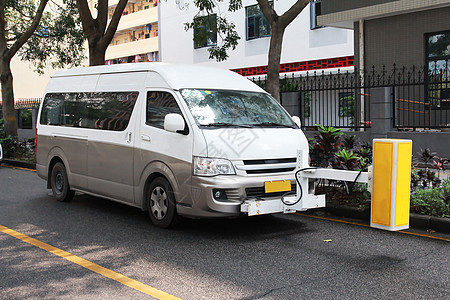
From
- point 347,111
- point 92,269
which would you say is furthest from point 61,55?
point 92,269

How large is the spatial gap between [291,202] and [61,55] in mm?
17185

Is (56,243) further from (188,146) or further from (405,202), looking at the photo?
(405,202)

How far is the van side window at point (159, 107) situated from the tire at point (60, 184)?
2.60 m

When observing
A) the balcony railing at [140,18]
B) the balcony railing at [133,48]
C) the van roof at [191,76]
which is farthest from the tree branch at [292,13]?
the balcony railing at [140,18]

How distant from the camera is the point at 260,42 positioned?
2991cm

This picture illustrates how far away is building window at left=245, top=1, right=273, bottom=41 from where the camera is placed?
29594mm

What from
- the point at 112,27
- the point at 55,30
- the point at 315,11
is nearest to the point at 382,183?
the point at 112,27

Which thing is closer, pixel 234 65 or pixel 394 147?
pixel 394 147

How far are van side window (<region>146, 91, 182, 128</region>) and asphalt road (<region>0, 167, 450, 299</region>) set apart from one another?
1.44 meters

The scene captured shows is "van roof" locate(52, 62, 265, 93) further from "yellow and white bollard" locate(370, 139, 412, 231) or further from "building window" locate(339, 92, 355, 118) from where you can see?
"building window" locate(339, 92, 355, 118)

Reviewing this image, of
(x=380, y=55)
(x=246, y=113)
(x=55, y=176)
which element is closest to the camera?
(x=246, y=113)

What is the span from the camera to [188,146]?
267 inches

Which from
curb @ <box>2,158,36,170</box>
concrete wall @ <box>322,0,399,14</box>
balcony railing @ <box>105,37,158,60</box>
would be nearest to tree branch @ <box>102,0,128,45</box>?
curb @ <box>2,158,36,170</box>

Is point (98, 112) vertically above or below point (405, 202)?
above
